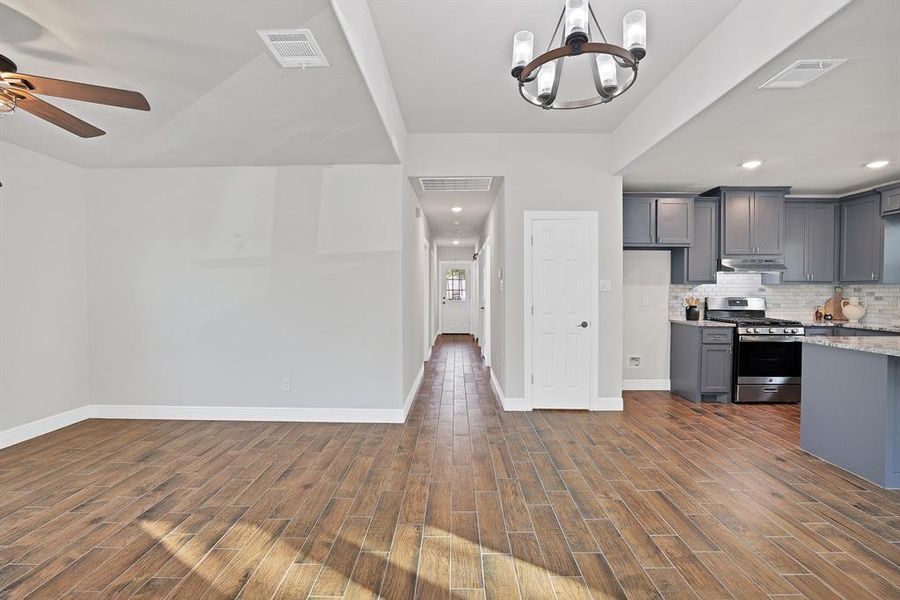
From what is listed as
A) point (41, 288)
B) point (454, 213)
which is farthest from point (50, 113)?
point (454, 213)

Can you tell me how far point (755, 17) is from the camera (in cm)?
231

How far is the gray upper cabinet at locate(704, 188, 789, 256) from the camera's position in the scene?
5.05m

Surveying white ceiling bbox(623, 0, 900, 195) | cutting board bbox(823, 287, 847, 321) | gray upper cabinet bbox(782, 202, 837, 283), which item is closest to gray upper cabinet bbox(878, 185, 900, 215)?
white ceiling bbox(623, 0, 900, 195)

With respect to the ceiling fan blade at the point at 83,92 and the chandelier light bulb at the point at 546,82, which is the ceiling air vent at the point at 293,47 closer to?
the ceiling fan blade at the point at 83,92

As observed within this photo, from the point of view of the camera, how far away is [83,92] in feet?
6.90

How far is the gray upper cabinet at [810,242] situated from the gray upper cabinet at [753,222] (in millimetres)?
362

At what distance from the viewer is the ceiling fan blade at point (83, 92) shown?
80.7 inches

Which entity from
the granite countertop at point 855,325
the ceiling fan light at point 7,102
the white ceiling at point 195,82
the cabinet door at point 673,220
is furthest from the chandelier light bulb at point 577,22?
the granite countertop at point 855,325

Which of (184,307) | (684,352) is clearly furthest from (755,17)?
(184,307)

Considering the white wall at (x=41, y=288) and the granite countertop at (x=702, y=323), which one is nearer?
the white wall at (x=41, y=288)

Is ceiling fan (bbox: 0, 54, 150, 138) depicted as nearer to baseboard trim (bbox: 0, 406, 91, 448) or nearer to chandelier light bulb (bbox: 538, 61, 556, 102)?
chandelier light bulb (bbox: 538, 61, 556, 102)

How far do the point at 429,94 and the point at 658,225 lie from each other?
3163 mm

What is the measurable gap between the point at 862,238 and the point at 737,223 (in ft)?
4.99

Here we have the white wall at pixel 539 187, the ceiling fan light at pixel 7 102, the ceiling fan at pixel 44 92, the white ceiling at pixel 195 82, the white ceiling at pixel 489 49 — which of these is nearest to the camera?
the white ceiling at pixel 195 82
